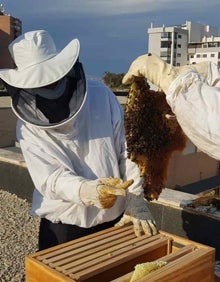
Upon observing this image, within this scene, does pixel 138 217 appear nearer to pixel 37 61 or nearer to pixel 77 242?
pixel 77 242

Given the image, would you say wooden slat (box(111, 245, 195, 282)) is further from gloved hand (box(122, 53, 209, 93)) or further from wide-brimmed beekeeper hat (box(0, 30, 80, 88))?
wide-brimmed beekeeper hat (box(0, 30, 80, 88))


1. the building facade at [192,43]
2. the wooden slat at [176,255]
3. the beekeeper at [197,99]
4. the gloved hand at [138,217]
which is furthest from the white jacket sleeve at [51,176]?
the building facade at [192,43]

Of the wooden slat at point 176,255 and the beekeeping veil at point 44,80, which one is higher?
the beekeeping veil at point 44,80

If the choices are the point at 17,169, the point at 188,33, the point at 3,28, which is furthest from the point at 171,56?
the point at 17,169

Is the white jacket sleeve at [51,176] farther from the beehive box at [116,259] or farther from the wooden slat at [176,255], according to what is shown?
the wooden slat at [176,255]

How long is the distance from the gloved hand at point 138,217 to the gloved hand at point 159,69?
0.76 m

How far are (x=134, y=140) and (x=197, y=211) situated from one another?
1758 millimetres

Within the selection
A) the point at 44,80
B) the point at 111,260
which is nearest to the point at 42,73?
the point at 44,80

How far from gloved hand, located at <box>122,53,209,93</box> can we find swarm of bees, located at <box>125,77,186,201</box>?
20cm

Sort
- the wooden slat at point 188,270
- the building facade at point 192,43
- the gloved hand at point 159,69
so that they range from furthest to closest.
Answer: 1. the building facade at point 192,43
2. the wooden slat at point 188,270
3. the gloved hand at point 159,69

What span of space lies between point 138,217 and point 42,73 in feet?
2.61

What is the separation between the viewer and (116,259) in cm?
148

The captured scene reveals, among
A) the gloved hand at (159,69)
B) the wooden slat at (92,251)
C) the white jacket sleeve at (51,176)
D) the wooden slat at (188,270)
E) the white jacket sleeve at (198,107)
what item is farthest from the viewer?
the white jacket sleeve at (51,176)

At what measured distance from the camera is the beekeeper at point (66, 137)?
1865mm
